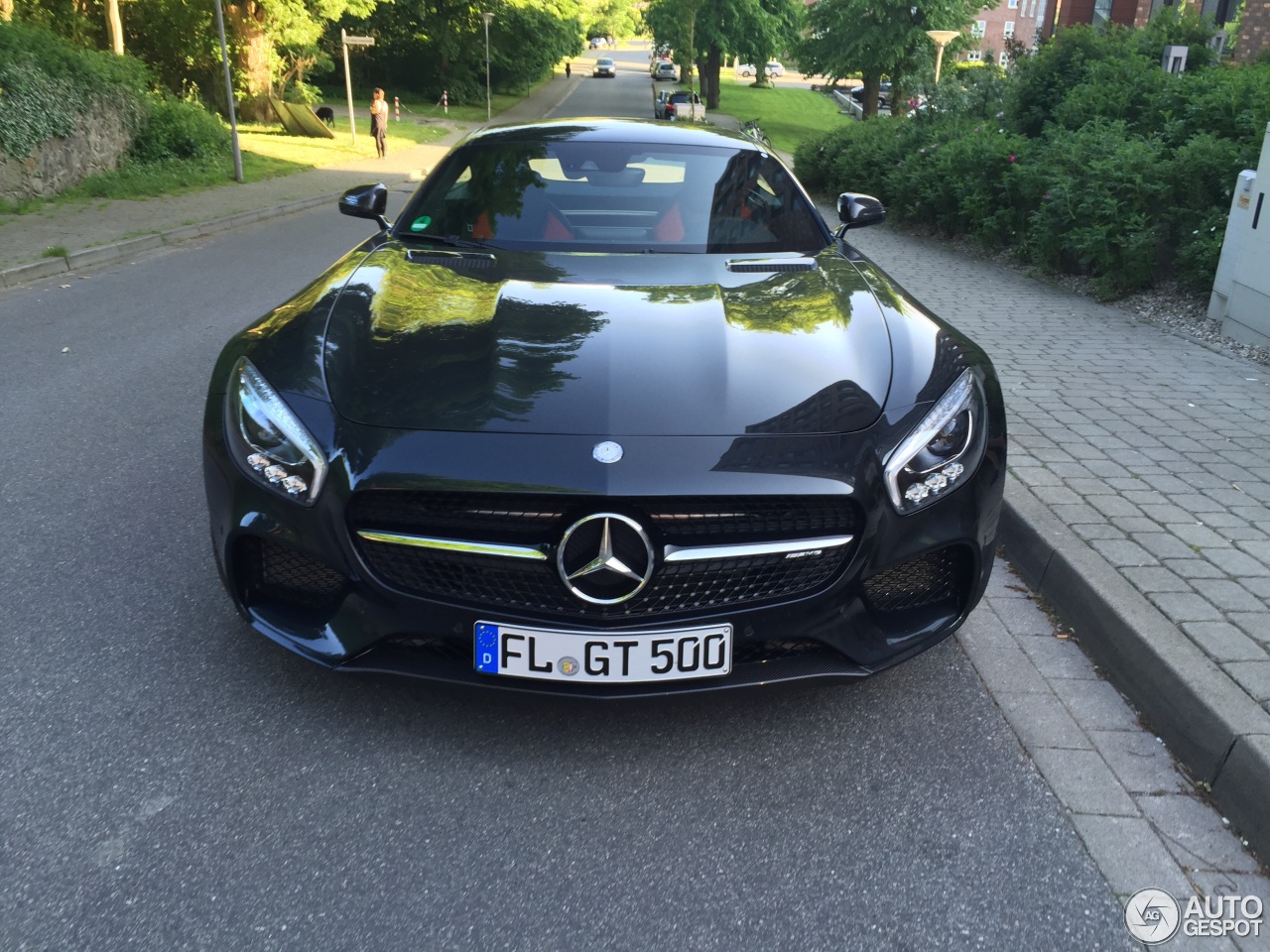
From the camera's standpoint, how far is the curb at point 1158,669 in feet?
8.27

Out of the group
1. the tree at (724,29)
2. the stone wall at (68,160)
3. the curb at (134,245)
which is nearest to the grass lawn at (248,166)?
the stone wall at (68,160)

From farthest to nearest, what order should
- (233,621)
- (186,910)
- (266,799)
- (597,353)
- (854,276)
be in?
(854,276) < (233,621) < (597,353) < (266,799) < (186,910)

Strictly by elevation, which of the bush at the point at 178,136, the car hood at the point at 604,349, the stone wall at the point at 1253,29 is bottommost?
the bush at the point at 178,136

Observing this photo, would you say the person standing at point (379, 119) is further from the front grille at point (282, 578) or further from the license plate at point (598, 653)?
the license plate at point (598, 653)

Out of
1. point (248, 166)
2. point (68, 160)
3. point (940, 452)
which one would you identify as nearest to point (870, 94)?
point (248, 166)

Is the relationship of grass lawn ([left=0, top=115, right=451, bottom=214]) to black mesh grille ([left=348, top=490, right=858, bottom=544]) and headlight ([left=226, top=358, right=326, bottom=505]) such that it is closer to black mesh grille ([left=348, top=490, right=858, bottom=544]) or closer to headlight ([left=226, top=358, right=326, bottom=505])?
headlight ([left=226, top=358, right=326, bottom=505])

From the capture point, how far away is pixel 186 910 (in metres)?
2.11

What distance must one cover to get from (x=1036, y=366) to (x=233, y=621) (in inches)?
197

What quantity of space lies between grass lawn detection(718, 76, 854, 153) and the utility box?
92.5 feet

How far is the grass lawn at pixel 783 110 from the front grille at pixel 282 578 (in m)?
33.6

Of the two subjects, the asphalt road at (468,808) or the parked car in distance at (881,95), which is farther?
the parked car in distance at (881,95)

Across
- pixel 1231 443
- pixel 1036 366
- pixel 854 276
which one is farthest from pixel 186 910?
pixel 1036 366

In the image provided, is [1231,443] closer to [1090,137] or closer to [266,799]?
[266,799]

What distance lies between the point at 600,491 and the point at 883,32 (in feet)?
127
